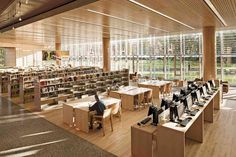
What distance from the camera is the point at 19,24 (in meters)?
9.41

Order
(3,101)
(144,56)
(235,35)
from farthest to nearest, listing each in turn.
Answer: (144,56)
(235,35)
(3,101)

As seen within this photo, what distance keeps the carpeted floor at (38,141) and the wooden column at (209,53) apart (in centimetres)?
819

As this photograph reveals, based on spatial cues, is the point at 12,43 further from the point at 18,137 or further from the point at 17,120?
the point at 18,137

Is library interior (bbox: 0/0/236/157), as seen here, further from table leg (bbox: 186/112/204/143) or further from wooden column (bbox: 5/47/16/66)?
wooden column (bbox: 5/47/16/66)

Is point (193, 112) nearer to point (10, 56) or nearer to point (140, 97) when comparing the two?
point (140, 97)

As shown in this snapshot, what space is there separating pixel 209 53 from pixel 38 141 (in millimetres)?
9398

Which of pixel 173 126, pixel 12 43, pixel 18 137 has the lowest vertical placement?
pixel 18 137

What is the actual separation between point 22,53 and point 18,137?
2014 centimetres


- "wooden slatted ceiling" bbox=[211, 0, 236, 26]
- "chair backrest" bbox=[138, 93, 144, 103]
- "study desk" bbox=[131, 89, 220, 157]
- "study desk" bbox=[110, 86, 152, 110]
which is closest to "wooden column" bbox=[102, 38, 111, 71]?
"study desk" bbox=[110, 86, 152, 110]

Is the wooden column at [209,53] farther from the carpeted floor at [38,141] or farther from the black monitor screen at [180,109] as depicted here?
the carpeted floor at [38,141]

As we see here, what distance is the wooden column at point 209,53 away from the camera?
10.6 m

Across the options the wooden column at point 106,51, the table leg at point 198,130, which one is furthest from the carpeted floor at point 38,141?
the wooden column at point 106,51

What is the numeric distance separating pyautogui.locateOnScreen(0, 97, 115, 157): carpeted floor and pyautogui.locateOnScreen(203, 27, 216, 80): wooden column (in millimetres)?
8189

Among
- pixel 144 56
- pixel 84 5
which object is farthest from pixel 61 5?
pixel 144 56
